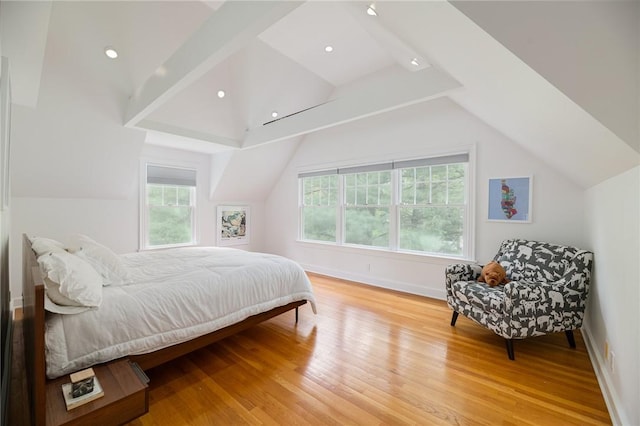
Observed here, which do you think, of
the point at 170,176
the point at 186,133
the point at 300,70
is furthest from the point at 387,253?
the point at 170,176

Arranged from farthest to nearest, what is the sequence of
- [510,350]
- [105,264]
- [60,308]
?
[510,350]
[105,264]
[60,308]

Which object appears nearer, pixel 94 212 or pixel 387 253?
pixel 94 212

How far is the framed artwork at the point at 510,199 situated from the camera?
3250 millimetres

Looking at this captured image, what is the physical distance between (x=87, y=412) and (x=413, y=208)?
394 centimetres

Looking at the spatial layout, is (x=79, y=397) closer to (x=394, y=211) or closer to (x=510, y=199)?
→ (x=394, y=211)

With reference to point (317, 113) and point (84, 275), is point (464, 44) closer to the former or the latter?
point (317, 113)

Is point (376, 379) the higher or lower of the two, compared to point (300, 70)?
lower

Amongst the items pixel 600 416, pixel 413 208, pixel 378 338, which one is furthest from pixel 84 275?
pixel 413 208

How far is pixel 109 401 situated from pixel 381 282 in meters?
3.69

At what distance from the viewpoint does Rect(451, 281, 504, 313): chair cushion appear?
240 centimetres

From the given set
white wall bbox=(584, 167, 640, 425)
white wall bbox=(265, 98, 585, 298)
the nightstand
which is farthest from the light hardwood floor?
white wall bbox=(265, 98, 585, 298)

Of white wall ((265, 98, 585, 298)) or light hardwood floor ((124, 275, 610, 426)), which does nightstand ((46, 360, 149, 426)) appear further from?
white wall ((265, 98, 585, 298))

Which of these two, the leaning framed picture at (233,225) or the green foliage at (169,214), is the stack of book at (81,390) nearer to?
the green foliage at (169,214)

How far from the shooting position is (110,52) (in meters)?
2.80
